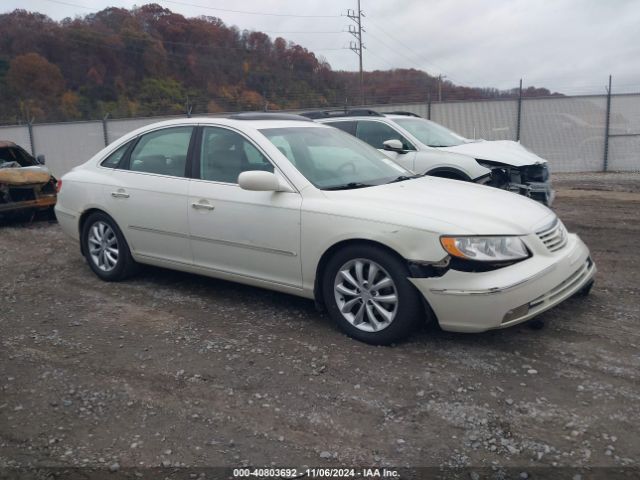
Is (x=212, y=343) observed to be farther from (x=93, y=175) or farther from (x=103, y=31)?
(x=103, y=31)

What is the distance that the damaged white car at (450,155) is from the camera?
326 inches

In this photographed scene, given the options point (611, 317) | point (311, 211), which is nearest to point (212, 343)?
point (311, 211)

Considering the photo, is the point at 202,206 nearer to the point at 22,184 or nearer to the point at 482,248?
the point at 482,248

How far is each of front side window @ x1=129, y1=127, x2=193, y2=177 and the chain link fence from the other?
504 inches

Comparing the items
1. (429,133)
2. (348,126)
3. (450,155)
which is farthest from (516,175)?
(348,126)


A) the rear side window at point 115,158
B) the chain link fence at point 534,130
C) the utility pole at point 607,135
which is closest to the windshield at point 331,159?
the rear side window at point 115,158

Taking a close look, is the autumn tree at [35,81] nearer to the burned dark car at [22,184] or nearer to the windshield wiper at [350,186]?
the burned dark car at [22,184]

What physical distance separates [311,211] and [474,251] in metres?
1.23

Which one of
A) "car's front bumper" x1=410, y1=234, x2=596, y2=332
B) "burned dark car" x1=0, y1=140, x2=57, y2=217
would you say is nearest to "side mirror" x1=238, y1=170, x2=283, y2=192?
"car's front bumper" x1=410, y1=234, x2=596, y2=332

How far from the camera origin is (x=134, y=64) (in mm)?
37469

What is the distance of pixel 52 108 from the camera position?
32.8m

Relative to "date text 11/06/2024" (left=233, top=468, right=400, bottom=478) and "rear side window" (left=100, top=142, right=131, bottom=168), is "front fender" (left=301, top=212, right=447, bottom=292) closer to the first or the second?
"date text 11/06/2024" (left=233, top=468, right=400, bottom=478)

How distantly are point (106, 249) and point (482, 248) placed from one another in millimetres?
3829

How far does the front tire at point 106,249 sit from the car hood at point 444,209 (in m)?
2.44
